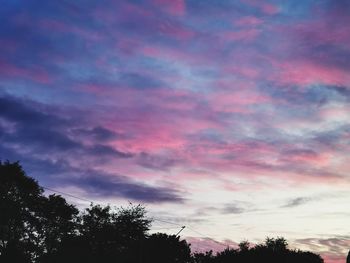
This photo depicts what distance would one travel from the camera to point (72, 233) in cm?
9544

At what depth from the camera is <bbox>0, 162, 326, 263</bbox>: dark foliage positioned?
80312 millimetres

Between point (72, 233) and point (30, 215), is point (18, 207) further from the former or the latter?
point (72, 233)

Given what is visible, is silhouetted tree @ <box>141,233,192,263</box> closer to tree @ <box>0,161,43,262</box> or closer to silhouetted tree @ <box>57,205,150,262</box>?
silhouetted tree @ <box>57,205,150,262</box>

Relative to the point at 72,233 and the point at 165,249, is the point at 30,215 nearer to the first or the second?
the point at 72,233

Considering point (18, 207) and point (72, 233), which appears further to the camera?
point (72, 233)

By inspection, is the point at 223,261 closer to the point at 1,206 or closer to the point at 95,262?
the point at 95,262

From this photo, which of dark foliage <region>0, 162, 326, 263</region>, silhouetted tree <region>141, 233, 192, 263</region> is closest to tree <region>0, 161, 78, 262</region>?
dark foliage <region>0, 162, 326, 263</region>

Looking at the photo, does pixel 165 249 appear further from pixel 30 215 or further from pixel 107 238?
pixel 30 215

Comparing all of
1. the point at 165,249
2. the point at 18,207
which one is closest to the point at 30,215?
the point at 18,207

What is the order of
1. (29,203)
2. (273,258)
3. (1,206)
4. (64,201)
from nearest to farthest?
(273,258)
(1,206)
(29,203)
(64,201)

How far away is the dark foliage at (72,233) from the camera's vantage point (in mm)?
80312

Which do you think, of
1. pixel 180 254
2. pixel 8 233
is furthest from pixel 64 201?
pixel 180 254

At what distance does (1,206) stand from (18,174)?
6995 mm

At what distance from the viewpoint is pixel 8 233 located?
267 ft
